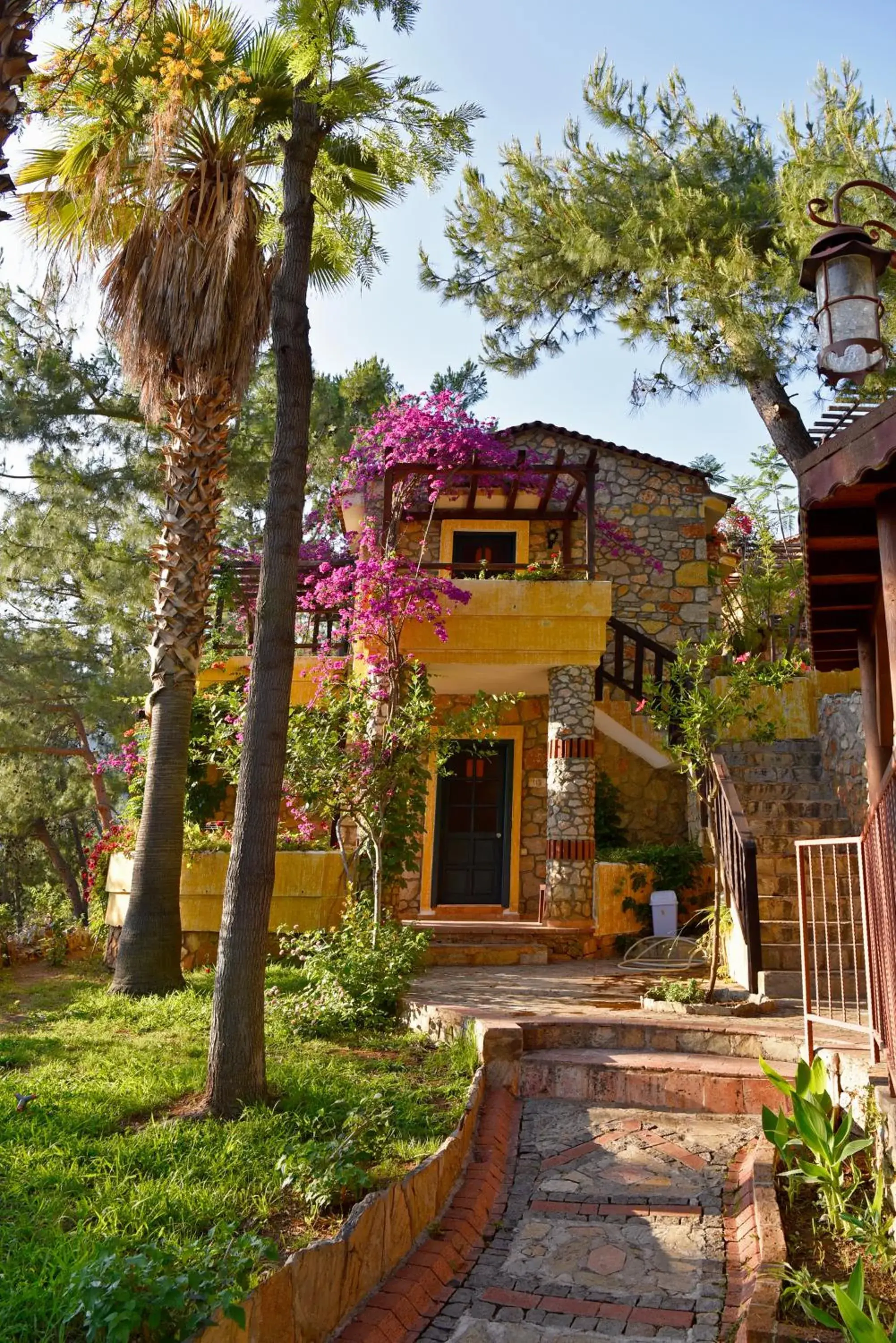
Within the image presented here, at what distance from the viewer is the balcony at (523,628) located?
11047mm

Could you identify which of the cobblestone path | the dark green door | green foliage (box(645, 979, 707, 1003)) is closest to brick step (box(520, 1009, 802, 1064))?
green foliage (box(645, 979, 707, 1003))

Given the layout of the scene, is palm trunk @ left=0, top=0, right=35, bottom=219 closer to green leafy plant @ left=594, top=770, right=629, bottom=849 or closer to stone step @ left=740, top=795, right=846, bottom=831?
stone step @ left=740, top=795, right=846, bottom=831

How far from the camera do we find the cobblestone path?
11.0 feet

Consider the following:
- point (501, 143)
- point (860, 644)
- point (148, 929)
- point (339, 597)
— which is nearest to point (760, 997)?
point (860, 644)

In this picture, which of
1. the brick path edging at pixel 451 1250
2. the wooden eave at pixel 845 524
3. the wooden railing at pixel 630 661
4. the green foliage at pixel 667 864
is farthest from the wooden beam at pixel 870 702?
the wooden railing at pixel 630 661

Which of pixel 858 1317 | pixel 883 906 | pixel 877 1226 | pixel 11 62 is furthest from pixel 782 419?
pixel 858 1317

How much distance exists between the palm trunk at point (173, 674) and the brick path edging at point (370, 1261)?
4.05m

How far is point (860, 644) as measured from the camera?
5664 millimetres

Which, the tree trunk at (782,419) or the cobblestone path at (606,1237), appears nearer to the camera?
the cobblestone path at (606,1237)

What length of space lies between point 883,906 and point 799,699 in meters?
7.71

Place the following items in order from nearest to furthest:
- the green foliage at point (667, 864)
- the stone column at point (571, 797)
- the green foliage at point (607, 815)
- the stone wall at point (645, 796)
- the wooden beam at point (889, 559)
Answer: the wooden beam at point (889, 559) < the stone column at point (571, 797) < the green foliage at point (667, 864) < the green foliage at point (607, 815) < the stone wall at point (645, 796)

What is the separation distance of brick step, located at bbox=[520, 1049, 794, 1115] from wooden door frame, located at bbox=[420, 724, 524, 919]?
676 centimetres

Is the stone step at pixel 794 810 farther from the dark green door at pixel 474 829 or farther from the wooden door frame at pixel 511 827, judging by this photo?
the dark green door at pixel 474 829

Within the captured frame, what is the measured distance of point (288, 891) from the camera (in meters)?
9.42
